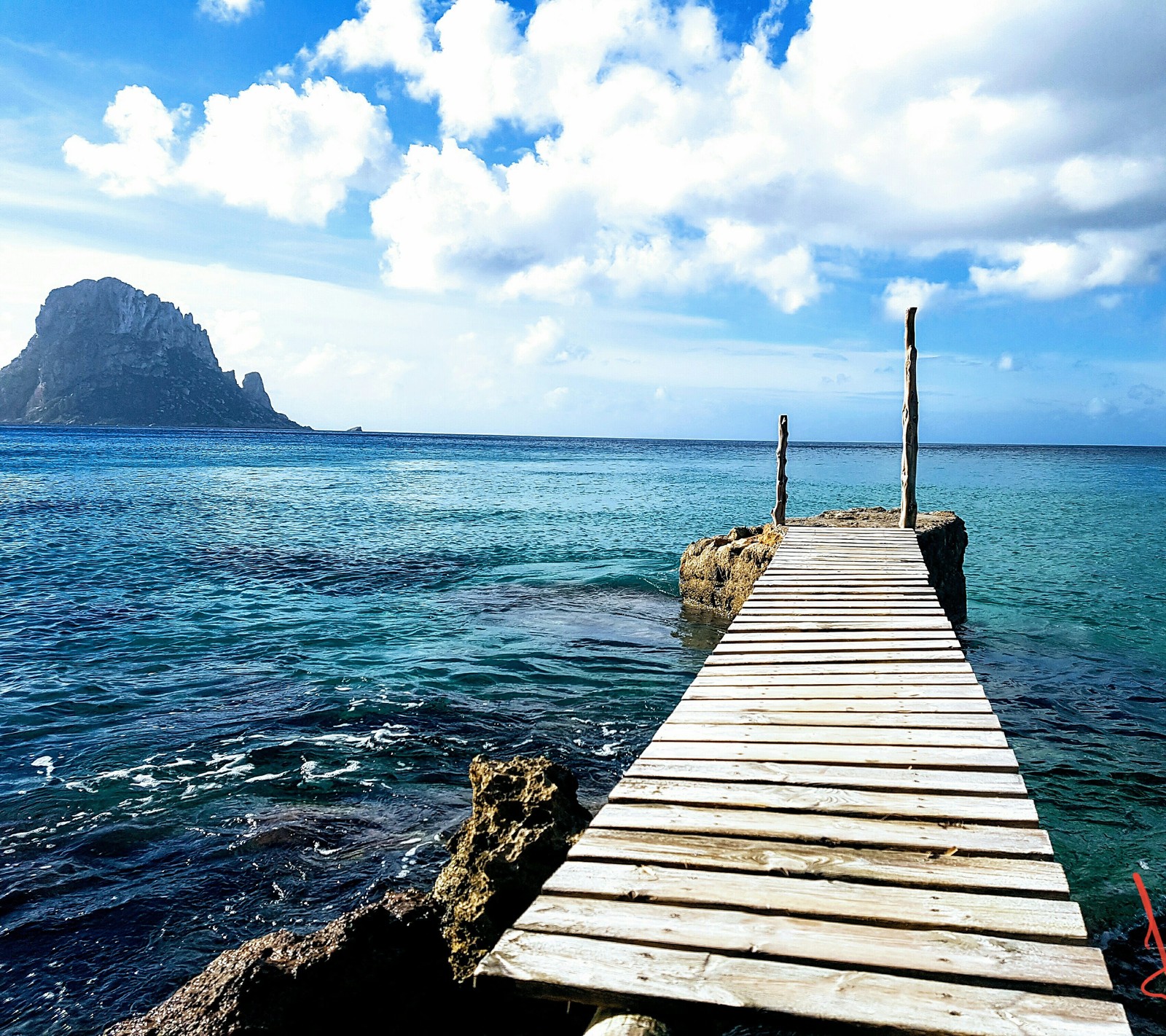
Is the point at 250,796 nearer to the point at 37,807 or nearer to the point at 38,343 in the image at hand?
the point at 37,807

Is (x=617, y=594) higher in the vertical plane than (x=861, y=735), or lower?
lower

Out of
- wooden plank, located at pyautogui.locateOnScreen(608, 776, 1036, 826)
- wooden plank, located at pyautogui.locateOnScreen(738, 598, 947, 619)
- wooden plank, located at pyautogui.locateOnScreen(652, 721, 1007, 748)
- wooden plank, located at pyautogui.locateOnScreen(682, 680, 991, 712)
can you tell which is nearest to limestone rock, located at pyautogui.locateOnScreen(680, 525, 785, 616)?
wooden plank, located at pyautogui.locateOnScreen(738, 598, 947, 619)

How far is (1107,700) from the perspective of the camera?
1063cm

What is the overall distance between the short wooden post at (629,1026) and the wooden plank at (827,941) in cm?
25

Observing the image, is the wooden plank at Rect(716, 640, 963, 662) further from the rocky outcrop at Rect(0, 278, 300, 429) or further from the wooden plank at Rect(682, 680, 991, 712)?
the rocky outcrop at Rect(0, 278, 300, 429)

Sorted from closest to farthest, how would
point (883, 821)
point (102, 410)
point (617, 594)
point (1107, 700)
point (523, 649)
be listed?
1. point (883, 821)
2. point (1107, 700)
3. point (523, 649)
4. point (617, 594)
5. point (102, 410)

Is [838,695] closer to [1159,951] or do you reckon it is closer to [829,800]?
[829,800]

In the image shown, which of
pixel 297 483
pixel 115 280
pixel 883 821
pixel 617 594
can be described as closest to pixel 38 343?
pixel 115 280

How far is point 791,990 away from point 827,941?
0.99ft

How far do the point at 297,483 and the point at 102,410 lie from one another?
486 feet

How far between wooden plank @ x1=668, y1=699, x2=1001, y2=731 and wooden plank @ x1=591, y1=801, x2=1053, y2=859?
1315 mm

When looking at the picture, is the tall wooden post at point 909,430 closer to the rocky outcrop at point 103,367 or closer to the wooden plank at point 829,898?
the wooden plank at point 829,898

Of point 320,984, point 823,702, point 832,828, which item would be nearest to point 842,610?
point 823,702

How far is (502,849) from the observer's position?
16.0 feet
